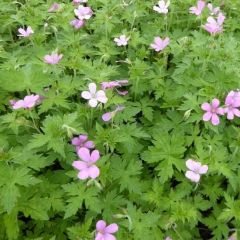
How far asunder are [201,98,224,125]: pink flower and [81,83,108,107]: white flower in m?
0.70

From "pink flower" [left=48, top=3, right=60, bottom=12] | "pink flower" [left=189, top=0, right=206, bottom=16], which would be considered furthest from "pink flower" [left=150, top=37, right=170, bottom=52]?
"pink flower" [left=48, top=3, right=60, bottom=12]

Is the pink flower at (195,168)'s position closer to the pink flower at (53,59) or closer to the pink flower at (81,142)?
the pink flower at (81,142)

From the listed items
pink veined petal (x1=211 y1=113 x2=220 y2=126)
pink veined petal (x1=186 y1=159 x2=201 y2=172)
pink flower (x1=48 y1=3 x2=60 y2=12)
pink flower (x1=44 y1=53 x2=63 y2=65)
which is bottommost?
pink veined petal (x1=186 y1=159 x2=201 y2=172)

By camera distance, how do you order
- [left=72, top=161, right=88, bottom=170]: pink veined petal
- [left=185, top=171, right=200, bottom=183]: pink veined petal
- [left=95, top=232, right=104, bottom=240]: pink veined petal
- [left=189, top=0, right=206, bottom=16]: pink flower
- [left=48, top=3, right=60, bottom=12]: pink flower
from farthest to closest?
1. [left=48, top=3, right=60, bottom=12]: pink flower
2. [left=189, top=0, right=206, bottom=16]: pink flower
3. [left=185, top=171, right=200, bottom=183]: pink veined petal
4. [left=72, top=161, right=88, bottom=170]: pink veined petal
5. [left=95, top=232, right=104, bottom=240]: pink veined petal

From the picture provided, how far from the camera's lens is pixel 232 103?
2627 mm

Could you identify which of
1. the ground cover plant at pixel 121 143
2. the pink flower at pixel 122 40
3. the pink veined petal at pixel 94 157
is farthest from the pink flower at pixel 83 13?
the pink veined petal at pixel 94 157

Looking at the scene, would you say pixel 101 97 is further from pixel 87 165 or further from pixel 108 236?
pixel 108 236

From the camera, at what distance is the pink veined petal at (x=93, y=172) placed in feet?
7.18

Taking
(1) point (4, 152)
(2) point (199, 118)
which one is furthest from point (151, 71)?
(1) point (4, 152)

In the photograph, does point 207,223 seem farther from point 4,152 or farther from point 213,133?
point 4,152

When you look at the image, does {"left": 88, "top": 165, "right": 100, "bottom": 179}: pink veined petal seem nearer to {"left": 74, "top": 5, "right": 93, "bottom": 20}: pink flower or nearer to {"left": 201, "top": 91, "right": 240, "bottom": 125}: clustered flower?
{"left": 201, "top": 91, "right": 240, "bottom": 125}: clustered flower

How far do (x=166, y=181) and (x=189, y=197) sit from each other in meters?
0.19

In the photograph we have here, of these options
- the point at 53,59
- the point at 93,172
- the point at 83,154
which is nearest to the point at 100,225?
the point at 93,172

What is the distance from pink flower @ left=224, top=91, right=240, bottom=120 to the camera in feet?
8.50
